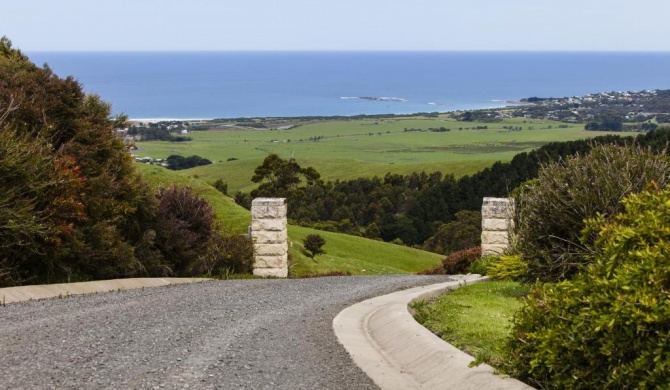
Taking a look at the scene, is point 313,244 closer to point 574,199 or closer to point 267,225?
point 267,225

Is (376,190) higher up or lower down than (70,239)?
lower down

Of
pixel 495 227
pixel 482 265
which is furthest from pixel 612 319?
pixel 495 227

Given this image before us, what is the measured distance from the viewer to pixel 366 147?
16025cm

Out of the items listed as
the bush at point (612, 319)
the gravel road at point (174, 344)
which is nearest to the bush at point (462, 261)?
the gravel road at point (174, 344)

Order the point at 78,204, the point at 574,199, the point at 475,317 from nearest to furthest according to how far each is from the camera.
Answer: the point at 475,317 < the point at 574,199 < the point at 78,204

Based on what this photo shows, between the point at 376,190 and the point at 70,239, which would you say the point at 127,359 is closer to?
the point at 70,239

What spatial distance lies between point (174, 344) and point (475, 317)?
13.2 feet

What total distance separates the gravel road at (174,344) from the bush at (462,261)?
9.57 metres

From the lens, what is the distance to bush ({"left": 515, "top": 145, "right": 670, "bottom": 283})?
42.3 feet

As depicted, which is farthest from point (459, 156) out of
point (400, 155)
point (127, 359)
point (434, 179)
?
point (127, 359)

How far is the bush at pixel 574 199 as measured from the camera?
12891 millimetres

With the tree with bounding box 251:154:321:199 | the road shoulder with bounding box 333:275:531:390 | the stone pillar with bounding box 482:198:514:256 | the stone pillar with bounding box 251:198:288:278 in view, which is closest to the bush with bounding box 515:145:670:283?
the road shoulder with bounding box 333:275:531:390

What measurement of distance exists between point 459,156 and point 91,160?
11566 centimetres

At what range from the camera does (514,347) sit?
24.6 ft
